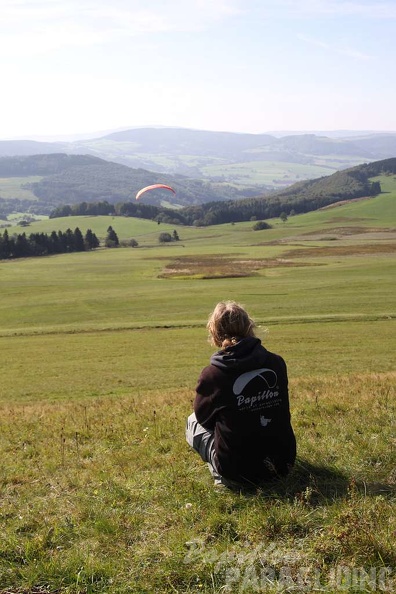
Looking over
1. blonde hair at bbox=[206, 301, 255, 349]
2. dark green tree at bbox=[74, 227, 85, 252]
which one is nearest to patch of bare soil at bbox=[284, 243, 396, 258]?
dark green tree at bbox=[74, 227, 85, 252]

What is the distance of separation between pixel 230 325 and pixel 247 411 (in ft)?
3.25

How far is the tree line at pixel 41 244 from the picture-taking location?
120 metres

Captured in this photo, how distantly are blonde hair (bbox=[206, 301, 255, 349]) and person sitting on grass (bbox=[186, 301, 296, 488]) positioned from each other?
12 mm

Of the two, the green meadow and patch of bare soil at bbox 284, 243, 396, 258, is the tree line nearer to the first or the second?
patch of bare soil at bbox 284, 243, 396, 258

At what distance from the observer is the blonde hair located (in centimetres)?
623

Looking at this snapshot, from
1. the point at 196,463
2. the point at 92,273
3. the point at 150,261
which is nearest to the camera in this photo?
the point at 196,463

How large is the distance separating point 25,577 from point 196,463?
297 cm

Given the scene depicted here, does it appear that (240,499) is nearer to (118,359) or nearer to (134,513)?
(134,513)

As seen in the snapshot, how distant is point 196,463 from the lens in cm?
716

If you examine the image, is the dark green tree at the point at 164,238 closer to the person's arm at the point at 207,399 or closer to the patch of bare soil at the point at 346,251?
the patch of bare soil at the point at 346,251

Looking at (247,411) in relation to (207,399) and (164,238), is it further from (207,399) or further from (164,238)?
(164,238)

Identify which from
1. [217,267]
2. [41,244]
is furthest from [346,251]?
[41,244]

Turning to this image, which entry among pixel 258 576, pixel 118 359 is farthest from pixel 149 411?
pixel 118 359

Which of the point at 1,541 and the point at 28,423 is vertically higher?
the point at 1,541
